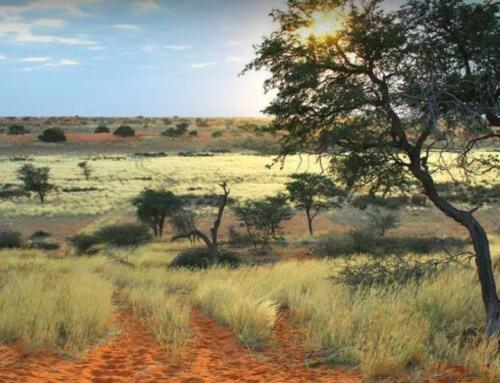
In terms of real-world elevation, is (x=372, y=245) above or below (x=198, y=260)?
above

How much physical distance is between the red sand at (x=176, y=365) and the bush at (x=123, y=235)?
28683 mm

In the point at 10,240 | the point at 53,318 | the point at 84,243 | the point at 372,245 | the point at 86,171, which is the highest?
the point at 53,318

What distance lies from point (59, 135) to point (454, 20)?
4070 inches

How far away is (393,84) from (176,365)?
15.7 ft

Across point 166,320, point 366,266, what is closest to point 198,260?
point 366,266

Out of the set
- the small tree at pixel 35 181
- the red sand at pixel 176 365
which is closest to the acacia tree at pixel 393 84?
the red sand at pixel 176 365

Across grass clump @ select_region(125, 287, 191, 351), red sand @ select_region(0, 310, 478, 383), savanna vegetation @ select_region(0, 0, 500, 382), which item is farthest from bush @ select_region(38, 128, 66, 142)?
red sand @ select_region(0, 310, 478, 383)

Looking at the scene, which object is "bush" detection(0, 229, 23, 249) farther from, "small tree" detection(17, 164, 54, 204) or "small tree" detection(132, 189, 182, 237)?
"small tree" detection(17, 164, 54, 204)

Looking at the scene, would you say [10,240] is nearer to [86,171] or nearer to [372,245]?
[372,245]

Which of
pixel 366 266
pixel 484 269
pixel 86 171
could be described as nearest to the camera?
pixel 484 269

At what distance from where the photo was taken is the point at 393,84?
25.6 ft

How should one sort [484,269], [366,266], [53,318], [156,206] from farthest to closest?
1. [156,206]
2. [366,266]
3. [53,318]
4. [484,269]

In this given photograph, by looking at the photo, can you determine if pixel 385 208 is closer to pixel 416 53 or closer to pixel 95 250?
pixel 95 250

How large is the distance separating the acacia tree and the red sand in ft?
8.12
